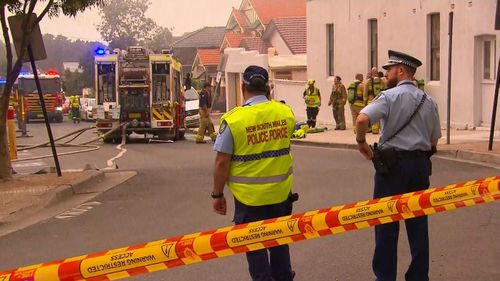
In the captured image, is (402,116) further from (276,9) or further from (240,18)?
(240,18)

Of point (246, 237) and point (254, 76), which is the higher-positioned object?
point (254, 76)

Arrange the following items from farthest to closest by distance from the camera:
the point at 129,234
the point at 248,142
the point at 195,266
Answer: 1. the point at 129,234
2. the point at 195,266
3. the point at 248,142

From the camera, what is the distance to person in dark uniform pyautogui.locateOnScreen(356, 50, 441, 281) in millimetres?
5926

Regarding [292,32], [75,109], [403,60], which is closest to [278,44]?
[292,32]

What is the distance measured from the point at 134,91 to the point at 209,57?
135 feet

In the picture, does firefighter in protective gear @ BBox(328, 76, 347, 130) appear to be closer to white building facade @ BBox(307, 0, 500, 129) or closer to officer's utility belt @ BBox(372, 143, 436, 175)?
white building facade @ BBox(307, 0, 500, 129)

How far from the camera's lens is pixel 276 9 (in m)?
69.2

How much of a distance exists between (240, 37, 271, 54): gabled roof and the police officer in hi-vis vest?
1978 inches

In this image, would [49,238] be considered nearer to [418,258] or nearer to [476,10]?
[418,258]

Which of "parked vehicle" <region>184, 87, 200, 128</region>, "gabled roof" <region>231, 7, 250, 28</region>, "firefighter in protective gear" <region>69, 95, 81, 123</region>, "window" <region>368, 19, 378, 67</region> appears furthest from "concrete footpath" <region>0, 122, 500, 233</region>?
"gabled roof" <region>231, 7, 250, 28</region>

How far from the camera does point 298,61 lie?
44.9 meters

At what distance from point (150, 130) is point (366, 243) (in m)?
17.1

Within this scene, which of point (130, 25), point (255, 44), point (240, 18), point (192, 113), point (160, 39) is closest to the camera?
point (192, 113)

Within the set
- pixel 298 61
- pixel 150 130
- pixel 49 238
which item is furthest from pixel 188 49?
pixel 49 238
